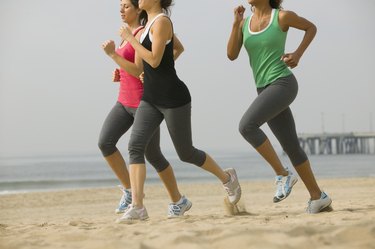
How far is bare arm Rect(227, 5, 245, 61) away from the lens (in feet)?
17.7

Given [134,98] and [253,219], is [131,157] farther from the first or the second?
[253,219]

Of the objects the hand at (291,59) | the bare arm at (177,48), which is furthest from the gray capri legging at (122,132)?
the hand at (291,59)

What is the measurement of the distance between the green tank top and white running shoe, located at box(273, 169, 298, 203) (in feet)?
2.49

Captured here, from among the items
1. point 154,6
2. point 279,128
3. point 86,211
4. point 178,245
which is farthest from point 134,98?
point 86,211

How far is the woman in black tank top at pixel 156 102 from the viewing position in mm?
4980

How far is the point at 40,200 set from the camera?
14031 mm

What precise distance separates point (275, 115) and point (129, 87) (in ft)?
4.11

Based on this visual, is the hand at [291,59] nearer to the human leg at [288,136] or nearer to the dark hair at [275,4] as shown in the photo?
the human leg at [288,136]

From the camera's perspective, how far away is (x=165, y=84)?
5004mm

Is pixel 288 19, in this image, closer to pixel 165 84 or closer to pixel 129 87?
pixel 165 84

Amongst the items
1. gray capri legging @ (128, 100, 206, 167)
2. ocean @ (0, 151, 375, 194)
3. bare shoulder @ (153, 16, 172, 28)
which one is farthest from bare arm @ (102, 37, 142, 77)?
ocean @ (0, 151, 375, 194)

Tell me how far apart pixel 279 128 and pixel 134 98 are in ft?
3.98

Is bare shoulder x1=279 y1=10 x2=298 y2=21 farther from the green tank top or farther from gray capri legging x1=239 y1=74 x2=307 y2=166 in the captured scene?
gray capri legging x1=239 y1=74 x2=307 y2=166

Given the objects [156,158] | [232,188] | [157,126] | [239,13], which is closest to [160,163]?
[156,158]
